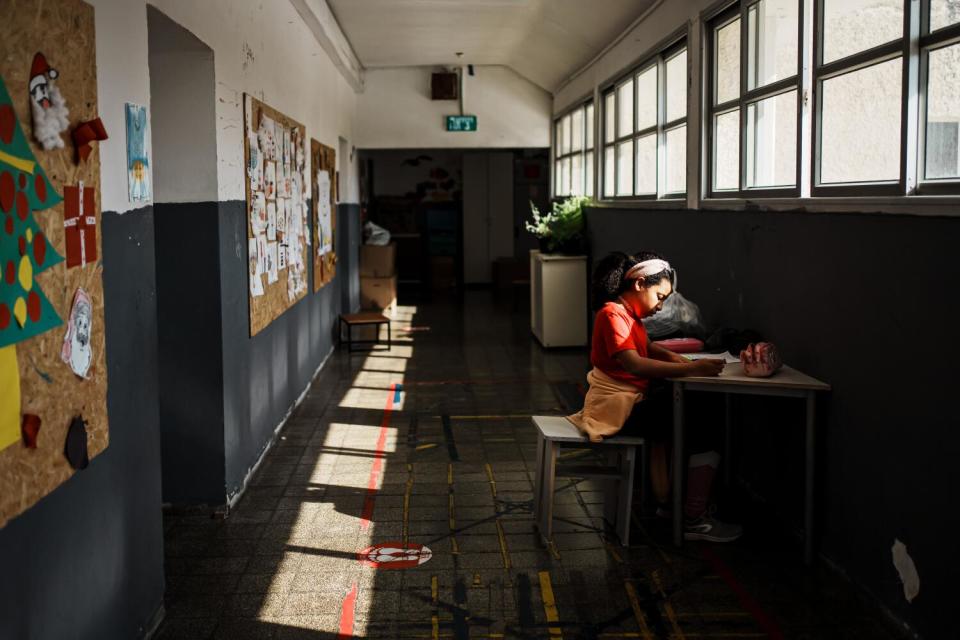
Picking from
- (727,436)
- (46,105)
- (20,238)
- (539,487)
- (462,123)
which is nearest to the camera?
(20,238)

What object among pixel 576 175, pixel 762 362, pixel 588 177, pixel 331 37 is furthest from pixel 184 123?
pixel 576 175

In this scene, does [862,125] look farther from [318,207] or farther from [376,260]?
[376,260]

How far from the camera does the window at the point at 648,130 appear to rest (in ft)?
25.7

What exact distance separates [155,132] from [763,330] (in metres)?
3.36

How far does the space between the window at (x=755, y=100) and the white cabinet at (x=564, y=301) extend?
438cm

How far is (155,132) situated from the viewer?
201 inches

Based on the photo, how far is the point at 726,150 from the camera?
6516mm

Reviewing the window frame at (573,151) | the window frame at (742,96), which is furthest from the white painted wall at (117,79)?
the window frame at (573,151)

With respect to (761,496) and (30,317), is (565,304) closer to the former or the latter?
(761,496)

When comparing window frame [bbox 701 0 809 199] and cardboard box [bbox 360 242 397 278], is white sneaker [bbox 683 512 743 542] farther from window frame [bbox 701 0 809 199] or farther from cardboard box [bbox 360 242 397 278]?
cardboard box [bbox 360 242 397 278]

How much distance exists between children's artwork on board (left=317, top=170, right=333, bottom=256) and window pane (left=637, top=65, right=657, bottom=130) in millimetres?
3110

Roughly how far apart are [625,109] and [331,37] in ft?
10.0

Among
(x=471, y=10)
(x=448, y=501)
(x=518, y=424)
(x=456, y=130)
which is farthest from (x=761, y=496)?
(x=456, y=130)

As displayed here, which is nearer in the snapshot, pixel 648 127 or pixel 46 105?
pixel 46 105
